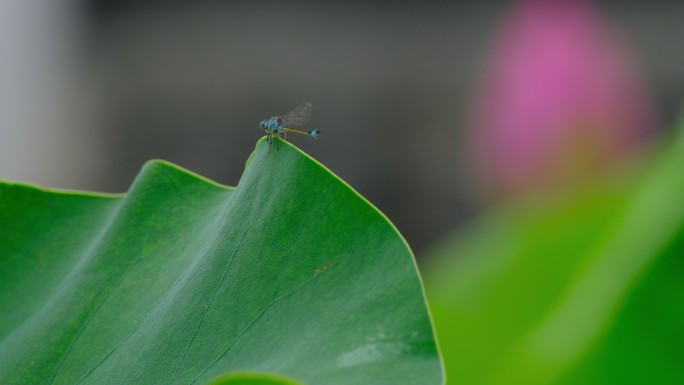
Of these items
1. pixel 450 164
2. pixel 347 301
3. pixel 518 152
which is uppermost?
pixel 347 301

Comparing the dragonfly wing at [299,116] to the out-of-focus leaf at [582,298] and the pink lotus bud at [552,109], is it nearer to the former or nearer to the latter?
the out-of-focus leaf at [582,298]

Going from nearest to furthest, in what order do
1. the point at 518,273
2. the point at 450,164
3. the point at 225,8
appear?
the point at 518,273, the point at 450,164, the point at 225,8

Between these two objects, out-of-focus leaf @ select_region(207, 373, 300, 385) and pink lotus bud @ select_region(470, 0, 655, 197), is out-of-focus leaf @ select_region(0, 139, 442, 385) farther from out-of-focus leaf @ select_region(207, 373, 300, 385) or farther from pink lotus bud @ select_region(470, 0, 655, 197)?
pink lotus bud @ select_region(470, 0, 655, 197)

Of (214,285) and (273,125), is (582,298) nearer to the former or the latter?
(273,125)

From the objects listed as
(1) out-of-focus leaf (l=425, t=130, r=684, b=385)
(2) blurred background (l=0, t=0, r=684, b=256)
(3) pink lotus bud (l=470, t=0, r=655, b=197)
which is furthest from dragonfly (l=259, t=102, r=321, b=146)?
(2) blurred background (l=0, t=0, r=684, b=256)

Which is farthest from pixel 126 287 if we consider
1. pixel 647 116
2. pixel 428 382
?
pixel 647 116

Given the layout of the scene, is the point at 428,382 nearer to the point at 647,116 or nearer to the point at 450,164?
the point at 647,116
